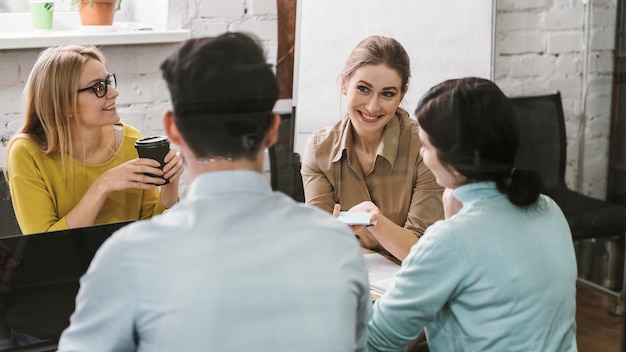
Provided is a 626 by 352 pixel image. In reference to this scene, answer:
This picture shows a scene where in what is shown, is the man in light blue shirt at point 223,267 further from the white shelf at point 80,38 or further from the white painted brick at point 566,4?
the white painted brick at point 566,4

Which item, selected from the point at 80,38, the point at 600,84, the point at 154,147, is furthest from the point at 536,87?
the point at 80,38

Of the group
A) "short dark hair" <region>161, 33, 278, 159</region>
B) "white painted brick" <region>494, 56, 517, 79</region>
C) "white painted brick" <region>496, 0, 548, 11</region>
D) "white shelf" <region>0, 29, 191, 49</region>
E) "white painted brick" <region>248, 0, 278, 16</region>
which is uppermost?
"white painted brick" <region>496, 0, 548, 11</region>

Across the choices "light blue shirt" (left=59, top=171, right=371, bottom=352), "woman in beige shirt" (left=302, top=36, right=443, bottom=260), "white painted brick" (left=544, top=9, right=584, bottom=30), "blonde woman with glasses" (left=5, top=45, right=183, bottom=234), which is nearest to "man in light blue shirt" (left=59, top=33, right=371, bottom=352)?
"light blue shirt" (left=59, top=171, right=371, bottom=352)

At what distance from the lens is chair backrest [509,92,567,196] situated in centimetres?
173

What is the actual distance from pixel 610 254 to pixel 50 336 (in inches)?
49.1

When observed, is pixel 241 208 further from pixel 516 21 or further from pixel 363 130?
pixel 516 21

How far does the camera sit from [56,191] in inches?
57.1

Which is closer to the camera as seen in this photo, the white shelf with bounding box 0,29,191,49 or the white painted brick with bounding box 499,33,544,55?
Answer: the white shelf with bounding box 0,29,191,49

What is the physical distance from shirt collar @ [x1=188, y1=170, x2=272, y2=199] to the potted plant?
512 millimetres

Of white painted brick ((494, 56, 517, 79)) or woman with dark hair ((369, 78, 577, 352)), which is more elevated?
white painted brick ((494, 56, 517, 79))

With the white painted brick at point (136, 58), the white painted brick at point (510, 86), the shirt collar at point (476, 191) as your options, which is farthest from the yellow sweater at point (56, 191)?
the white painted brick at point (510, 86)

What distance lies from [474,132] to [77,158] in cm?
71

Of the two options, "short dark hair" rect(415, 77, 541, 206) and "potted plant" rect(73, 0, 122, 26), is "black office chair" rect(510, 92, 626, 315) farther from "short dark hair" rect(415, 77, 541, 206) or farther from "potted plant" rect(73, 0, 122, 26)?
"potted plant" rect(73, 0, 122, 26)

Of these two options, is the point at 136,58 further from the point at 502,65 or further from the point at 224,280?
the point at 502,65
